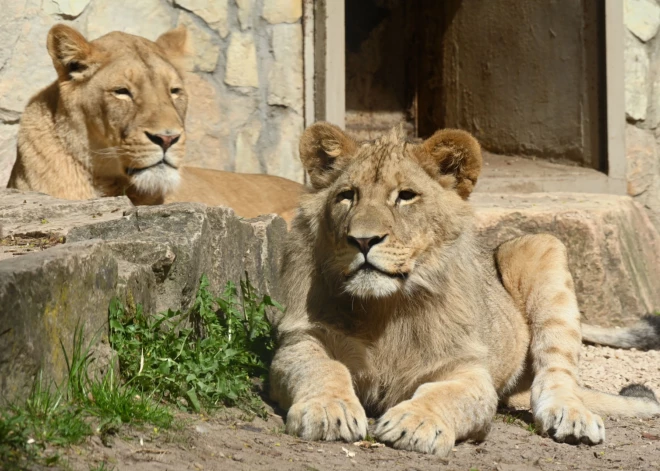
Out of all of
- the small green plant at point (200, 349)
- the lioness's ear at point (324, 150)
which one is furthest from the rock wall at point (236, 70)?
the lioness's ear at point (324, 150)

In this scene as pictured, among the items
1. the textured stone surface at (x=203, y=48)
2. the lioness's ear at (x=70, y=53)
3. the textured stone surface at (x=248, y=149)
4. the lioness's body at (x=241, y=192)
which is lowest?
the lioness's body at (x=241, y=192)

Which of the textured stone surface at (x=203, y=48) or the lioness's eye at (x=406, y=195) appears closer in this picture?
the lioness's eye at (x=406, y=195)

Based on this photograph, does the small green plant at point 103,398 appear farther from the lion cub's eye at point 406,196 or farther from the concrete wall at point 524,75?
the concrete wall at point 524,75

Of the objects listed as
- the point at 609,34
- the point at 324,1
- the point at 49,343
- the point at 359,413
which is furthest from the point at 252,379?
Answer: the point at 609,34

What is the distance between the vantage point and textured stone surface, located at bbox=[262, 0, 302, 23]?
Answer: 8.27 metres

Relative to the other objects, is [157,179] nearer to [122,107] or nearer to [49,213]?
[122,107]

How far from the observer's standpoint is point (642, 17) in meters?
8.98

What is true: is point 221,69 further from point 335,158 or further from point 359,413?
point 359,413

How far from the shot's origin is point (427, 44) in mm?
10695

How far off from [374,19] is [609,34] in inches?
121

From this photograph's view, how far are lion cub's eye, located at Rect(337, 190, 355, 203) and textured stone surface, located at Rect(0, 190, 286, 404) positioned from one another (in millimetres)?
817

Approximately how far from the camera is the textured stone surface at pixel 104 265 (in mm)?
3141

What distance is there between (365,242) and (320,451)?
84cm

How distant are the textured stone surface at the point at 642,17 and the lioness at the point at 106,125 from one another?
15.0ft
